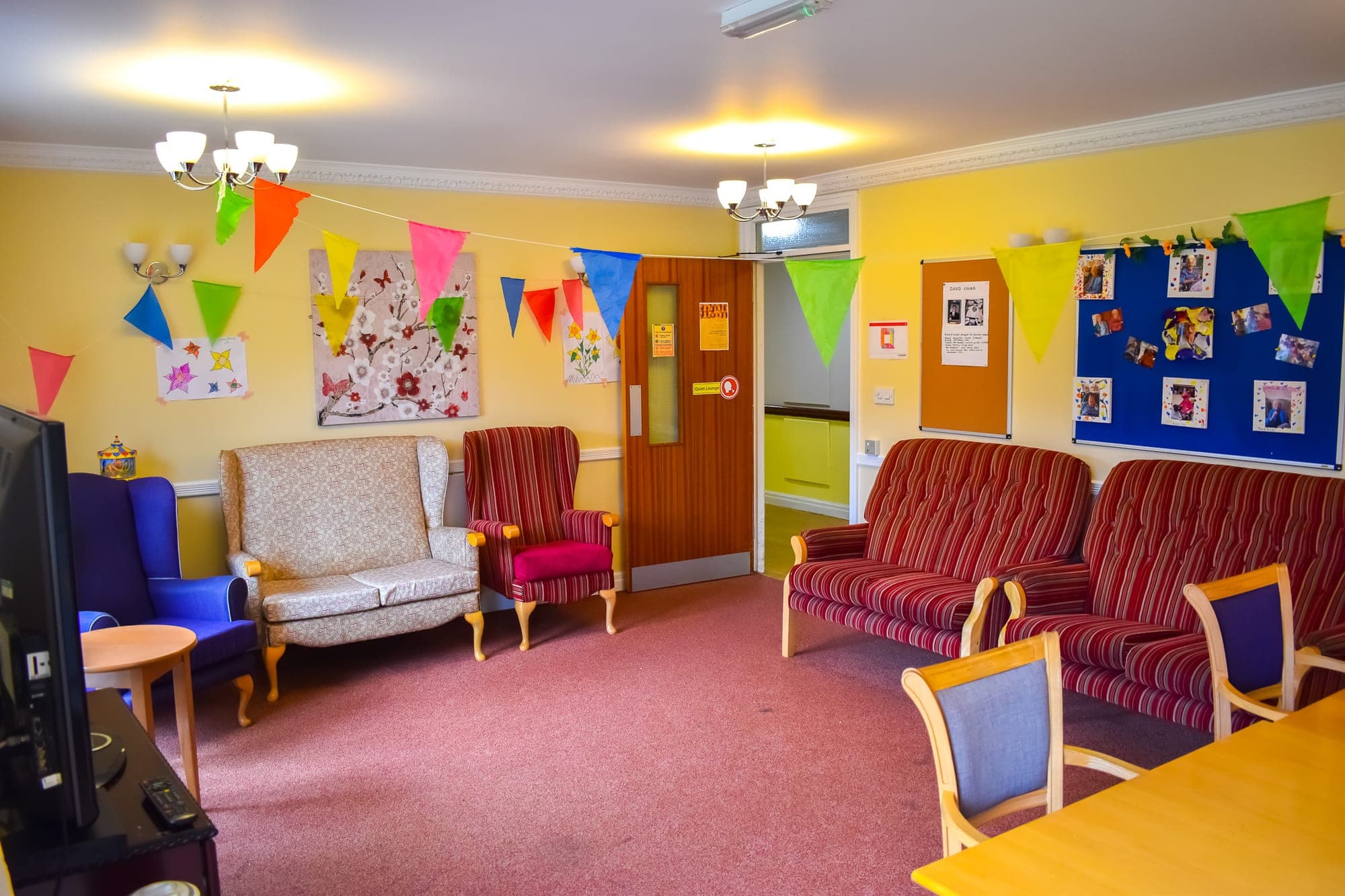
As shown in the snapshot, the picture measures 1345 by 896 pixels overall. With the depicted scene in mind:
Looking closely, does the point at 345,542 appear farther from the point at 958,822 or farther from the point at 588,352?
the point at 958,822

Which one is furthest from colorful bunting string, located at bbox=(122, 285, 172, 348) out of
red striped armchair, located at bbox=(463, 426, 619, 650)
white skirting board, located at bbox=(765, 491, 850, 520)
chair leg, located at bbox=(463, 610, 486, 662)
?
white skirting board, located at bbox=(765, 491, 850, 520)

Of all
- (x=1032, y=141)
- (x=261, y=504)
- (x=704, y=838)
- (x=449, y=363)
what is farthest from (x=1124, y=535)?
(x=261, y=504)

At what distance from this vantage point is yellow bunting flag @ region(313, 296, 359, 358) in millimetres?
5047

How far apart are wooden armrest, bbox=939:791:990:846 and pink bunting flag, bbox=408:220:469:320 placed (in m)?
3.37

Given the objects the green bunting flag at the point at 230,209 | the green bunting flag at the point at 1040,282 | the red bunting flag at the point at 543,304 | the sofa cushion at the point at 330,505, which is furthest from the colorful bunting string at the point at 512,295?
the green bunting flag at the point at 1040,282

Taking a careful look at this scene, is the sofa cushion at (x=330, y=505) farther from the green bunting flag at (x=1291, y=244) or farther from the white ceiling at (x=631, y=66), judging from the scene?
the green bunting flag at (x=1291, y=244)

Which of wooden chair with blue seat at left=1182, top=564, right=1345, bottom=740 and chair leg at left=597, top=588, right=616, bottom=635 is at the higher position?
wooden chair with blue seat at left=1182, top=564, right=1345, bottom=740

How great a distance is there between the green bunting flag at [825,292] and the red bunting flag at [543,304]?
1395 millimetres

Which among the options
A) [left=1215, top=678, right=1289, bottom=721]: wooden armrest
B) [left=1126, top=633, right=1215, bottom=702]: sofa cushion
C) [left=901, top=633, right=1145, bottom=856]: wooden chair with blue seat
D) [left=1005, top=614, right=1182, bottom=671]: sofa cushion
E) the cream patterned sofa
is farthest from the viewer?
the cream patterned sofa

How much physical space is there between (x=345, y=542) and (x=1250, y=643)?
152 inches

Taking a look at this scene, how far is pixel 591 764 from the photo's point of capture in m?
3.64

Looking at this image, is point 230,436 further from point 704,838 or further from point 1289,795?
point 1289,795

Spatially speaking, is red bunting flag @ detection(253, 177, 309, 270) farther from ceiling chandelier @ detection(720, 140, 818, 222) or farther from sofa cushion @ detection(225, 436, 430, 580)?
ceiling chandelier @ detection(720, 140, 818, 222)

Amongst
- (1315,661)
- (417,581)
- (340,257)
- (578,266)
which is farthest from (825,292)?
(1315,661)
